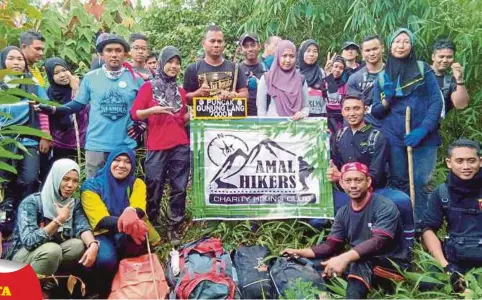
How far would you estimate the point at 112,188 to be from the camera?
4426mm

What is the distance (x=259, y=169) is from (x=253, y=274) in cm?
117

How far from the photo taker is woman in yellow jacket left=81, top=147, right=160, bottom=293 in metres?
4.21

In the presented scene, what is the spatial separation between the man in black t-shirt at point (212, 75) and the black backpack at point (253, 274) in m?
1.37

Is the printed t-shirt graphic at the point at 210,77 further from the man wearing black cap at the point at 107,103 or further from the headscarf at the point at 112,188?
the headscarf at the point at 112,188

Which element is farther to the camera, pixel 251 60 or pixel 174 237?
pixel 251 60

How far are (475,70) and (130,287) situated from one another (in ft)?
15.3

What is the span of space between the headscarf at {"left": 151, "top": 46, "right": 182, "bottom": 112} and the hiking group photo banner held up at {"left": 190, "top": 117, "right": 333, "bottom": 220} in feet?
0.92

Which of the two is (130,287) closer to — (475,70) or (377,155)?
(377,155)

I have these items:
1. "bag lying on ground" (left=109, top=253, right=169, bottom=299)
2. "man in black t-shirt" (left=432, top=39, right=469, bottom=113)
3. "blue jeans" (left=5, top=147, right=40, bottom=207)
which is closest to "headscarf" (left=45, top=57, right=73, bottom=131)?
"blue jeans" (left=5, top=147, right=40, bottom=207)

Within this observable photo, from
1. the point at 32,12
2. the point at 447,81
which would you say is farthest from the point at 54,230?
the point at 447,81

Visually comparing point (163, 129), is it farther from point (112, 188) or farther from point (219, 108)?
point (112, 188)

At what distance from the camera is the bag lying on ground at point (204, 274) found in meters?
3.93

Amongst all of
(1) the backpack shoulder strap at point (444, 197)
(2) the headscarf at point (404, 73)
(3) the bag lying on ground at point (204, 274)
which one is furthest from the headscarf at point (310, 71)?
(3) the bag lying on ground at point (204, 274)

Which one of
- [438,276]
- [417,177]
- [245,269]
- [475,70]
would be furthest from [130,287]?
[475,70]
